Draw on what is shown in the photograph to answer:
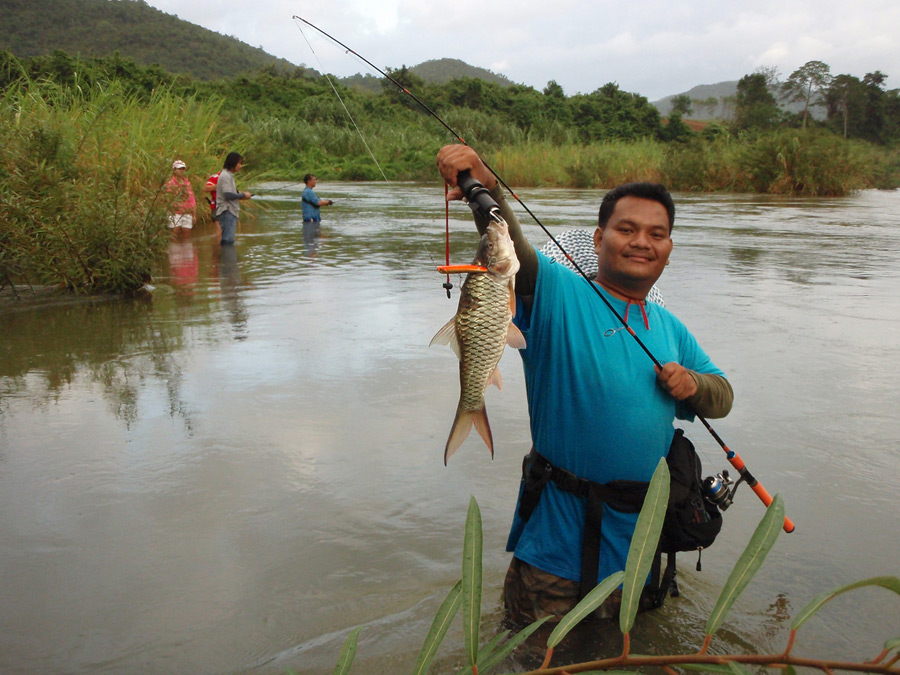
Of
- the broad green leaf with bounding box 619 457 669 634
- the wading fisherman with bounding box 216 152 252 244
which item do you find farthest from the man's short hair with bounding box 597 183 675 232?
the wading fisherman with bounding box 216 152 252 244

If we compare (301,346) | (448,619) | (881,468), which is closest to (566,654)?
(448,619)

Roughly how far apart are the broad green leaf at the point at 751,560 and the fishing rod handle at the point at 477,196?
112 centimetres

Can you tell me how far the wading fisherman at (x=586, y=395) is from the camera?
2457 mm

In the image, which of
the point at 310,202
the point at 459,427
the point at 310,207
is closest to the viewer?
the point at 459,427

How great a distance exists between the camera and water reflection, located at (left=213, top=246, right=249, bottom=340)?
6.95 meters

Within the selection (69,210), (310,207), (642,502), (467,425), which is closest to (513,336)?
(467,425)

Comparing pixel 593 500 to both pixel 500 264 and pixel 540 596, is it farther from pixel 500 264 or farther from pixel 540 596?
pixel 500 264

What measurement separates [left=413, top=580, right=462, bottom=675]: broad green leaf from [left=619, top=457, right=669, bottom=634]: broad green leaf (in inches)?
11.9

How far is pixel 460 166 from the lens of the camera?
2383 mm

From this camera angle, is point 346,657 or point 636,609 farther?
point 346,657

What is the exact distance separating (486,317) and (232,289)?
7.02 metres

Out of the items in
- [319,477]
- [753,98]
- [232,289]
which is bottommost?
[319,477]

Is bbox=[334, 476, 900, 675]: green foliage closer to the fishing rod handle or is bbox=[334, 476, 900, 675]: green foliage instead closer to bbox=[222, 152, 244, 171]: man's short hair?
the fishing rod handle

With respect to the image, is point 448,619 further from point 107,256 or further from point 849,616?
point 107,256
